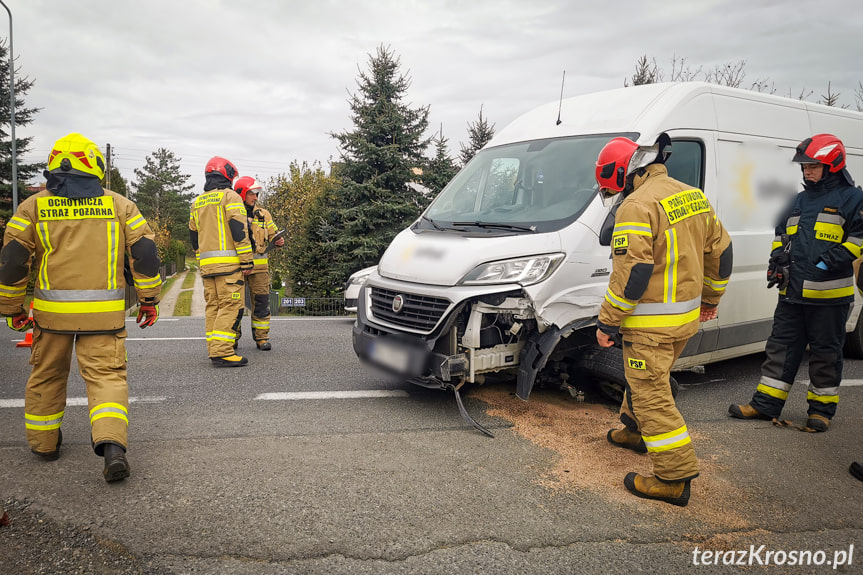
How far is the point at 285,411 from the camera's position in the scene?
15.5ft

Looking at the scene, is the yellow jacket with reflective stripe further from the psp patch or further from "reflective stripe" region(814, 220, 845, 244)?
"reflective stripe" region(814, 220, 845, 244)

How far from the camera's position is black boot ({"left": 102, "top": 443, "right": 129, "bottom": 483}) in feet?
10.7

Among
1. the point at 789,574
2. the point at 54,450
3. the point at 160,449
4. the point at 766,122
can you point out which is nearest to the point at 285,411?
the point at 160,449

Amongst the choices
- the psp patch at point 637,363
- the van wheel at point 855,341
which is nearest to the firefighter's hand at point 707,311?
the psp patch at point 637,363

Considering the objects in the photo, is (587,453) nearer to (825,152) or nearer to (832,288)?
(832,288)

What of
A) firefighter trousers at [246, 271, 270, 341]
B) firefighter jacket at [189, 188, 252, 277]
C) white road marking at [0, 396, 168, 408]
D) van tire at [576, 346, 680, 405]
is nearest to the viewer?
van tire at [576, 346, 680, 405]

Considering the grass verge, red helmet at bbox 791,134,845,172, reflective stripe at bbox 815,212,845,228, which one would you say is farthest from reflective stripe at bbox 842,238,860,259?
the grass verge

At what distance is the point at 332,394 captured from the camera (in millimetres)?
5227

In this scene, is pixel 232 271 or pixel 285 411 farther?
pixel 232 271

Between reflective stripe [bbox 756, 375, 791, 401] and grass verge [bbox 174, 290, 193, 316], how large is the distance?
2413 cm

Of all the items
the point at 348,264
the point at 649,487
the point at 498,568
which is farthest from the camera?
the point at 348,264

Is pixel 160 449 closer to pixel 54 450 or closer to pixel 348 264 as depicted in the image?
pixel 54 450

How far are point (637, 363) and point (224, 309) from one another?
442cm

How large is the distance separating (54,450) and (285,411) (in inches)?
61.5
